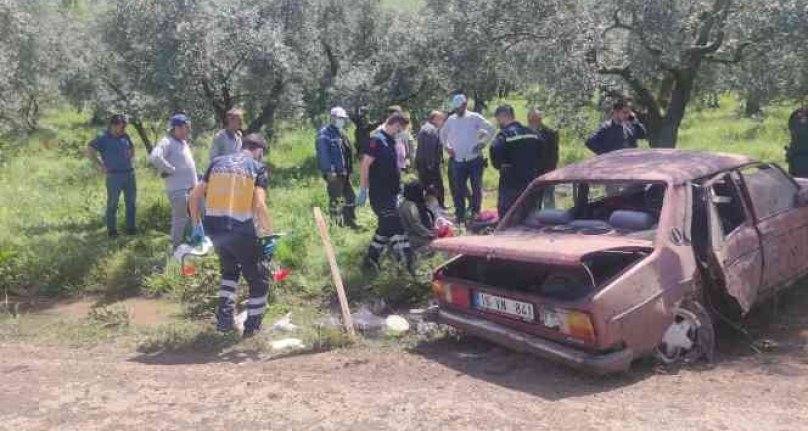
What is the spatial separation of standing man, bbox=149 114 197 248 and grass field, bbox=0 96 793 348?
442 mm

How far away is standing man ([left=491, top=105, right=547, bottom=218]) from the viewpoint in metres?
7.87

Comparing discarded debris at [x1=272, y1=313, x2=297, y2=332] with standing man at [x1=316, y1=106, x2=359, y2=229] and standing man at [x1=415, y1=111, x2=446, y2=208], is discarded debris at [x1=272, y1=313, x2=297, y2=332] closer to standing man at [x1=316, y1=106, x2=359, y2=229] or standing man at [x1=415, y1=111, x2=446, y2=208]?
standing man at [x1=316, y1=106, x2=359, y2=229]

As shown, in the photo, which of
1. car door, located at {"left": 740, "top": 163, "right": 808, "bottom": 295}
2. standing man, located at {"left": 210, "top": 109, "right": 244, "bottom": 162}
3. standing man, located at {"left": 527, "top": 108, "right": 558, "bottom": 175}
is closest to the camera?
car door, located at {"left": 740, "top": 163, "right": 808, "bottom": 295}

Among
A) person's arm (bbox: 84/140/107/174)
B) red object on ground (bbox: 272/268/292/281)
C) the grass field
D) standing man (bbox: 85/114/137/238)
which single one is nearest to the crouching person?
the grass field

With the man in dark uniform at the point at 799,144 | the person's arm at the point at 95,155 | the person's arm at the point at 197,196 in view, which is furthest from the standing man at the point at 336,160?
the man in dark uniform at the point at 799,144

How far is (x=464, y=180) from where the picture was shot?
30.7 feet

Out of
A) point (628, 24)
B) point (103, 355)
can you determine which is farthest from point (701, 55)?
point (103, 355)

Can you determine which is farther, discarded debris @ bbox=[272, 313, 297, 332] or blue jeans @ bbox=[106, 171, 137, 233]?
blue jeans @ bbox=[106, 171, 137, 233]

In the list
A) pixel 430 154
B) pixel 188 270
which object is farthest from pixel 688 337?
pixel 430 154

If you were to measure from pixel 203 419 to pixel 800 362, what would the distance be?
404 cm

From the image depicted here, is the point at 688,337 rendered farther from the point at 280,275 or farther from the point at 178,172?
the point at 178,172

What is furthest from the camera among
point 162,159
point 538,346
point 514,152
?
point 162,159

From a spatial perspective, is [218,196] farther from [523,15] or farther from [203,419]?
[523,15]

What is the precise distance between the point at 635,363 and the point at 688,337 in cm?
40
